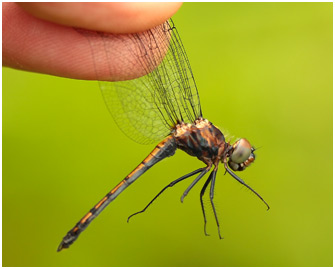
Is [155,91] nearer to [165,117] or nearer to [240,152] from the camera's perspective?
[165,117]

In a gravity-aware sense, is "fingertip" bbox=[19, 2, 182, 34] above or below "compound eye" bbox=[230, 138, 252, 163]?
above

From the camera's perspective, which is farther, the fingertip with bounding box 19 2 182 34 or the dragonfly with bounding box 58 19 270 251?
the dragonfly with bounding box 58 19 270 251

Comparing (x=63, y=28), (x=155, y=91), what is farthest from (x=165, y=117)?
(x=63, y=28)

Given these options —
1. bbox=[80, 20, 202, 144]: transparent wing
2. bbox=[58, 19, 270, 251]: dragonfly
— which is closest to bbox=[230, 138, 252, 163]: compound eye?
bbox=[58, 19, 270, 251]: dragonfly

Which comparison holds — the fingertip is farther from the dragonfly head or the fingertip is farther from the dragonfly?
the dragonfly head

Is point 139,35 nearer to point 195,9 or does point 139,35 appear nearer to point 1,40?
point 1,40

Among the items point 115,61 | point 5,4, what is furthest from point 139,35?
point 5,4

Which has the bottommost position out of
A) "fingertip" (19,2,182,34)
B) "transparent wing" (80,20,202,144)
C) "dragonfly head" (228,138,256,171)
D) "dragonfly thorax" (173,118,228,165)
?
"dragonfly head" (228,138,256,171)
